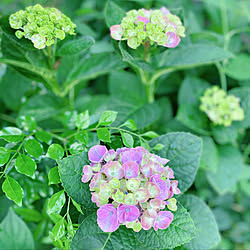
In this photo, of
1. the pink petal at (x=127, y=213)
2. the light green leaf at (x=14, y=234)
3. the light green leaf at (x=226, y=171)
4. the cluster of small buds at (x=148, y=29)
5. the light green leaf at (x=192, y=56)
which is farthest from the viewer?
the light green leaf at (x=226, y=171)

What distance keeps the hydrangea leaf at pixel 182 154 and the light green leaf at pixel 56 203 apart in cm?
21

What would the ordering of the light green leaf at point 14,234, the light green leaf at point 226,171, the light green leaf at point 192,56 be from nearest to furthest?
the light green leaf at point 14,234
the light green leaf at point 192,56
the light green leaf at point 226,171

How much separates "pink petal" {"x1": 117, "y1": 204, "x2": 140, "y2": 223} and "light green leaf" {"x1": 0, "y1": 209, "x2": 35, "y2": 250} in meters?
0.33

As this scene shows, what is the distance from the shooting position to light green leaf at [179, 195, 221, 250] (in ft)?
1.91

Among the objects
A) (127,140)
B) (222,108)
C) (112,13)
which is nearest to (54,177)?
(127,140)

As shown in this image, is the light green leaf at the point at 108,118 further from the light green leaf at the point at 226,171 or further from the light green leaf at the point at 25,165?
the light green leaf at the point at 226,171

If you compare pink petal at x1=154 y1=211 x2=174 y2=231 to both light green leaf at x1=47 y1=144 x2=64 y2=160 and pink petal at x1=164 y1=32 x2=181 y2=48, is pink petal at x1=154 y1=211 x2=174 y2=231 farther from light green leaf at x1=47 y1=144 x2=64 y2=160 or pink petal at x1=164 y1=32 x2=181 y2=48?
pink petal at x1=164 y1=32 x2=181 y2=48

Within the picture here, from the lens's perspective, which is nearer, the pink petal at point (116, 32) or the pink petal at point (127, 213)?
the pink petal at point (127, 213)

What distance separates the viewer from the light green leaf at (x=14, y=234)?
0.62 metres

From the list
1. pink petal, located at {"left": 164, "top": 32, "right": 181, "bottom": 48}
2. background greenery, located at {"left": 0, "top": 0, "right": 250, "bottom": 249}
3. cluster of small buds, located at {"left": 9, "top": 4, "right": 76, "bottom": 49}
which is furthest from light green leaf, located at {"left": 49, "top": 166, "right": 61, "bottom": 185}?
pink petal, located at {"left": 164, "top": 32, "right": 181, "bottom": 48}

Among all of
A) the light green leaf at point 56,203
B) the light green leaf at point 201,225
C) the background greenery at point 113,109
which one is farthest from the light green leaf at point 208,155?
the light green leaf at point 56,203

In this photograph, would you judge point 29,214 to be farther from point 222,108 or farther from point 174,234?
point 222,108

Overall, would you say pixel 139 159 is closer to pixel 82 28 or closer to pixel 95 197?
pixel 95 197

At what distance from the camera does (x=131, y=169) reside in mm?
419
